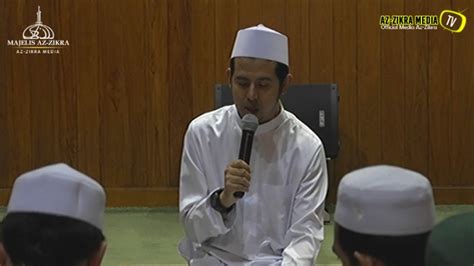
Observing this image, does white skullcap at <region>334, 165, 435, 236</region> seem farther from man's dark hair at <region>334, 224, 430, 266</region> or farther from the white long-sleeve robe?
the white long-sleeve robe

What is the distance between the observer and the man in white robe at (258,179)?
2326 mm

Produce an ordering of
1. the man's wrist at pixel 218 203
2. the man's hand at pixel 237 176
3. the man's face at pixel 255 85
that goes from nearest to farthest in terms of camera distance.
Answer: the man's hand at pixel 237 176
the man's wrist at pixel 218 203
the man's face at pixel 255 85

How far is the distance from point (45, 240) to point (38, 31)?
4.13m

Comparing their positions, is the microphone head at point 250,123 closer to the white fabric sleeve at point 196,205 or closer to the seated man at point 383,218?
the white fabric sleeve at point 196,205

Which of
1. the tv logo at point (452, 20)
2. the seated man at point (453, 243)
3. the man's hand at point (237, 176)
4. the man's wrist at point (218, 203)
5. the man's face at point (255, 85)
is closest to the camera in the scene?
the seated man at point (453, 243)

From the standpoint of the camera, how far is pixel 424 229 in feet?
4.35

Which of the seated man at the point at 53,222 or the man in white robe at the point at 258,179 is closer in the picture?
the seated man at the point at 53,222

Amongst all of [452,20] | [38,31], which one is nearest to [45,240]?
[38,31]

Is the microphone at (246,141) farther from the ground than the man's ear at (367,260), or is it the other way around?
the microphone at (246,141)

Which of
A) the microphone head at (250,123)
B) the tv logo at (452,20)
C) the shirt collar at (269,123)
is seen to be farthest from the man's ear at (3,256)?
the tv logo at (452,20)

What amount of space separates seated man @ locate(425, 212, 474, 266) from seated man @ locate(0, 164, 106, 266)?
0.54m

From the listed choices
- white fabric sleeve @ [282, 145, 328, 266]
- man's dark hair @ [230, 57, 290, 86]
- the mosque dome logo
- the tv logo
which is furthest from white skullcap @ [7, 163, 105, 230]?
the tv logo

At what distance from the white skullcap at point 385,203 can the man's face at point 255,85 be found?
1.04 meters

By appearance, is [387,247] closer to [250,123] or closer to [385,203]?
[385,203]
